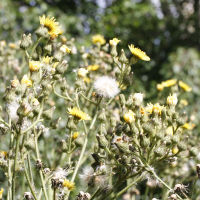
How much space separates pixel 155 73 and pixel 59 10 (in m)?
1.37

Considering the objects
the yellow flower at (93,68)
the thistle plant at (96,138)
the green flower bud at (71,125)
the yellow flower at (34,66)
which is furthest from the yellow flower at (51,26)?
the yellow flower at (93,68)

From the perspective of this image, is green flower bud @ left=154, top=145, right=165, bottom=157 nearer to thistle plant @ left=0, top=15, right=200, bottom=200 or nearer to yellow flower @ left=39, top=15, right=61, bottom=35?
thistle plant @ left=0, top=15, right=200, bottom=200

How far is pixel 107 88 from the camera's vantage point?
3.21ft

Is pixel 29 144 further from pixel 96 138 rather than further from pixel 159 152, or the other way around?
pixel 159 152

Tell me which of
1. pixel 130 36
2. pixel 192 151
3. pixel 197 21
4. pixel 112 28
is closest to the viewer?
pixel 192 151

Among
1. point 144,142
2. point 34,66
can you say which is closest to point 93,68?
point 34,66

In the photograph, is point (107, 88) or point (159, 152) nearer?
point (159, 152)

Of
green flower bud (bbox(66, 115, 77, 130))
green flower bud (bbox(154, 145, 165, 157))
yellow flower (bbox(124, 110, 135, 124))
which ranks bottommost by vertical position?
green flower bud (bbox(154, 145, 165, 157))

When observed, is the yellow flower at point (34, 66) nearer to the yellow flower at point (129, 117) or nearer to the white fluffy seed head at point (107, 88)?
the white fluffy seed head at point (107, 88)

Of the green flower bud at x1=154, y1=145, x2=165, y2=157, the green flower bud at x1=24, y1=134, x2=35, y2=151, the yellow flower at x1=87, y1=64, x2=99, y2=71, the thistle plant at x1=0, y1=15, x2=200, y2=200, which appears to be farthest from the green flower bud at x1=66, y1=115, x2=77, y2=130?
the yellow flower at x1=87, y1=64, x2=99, y2=71

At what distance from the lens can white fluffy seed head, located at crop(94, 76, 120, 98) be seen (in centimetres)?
97

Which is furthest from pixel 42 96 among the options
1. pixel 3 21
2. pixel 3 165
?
pixel 3 21

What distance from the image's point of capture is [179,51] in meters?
3.00

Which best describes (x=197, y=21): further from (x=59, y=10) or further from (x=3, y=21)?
(x=3, y=21)
